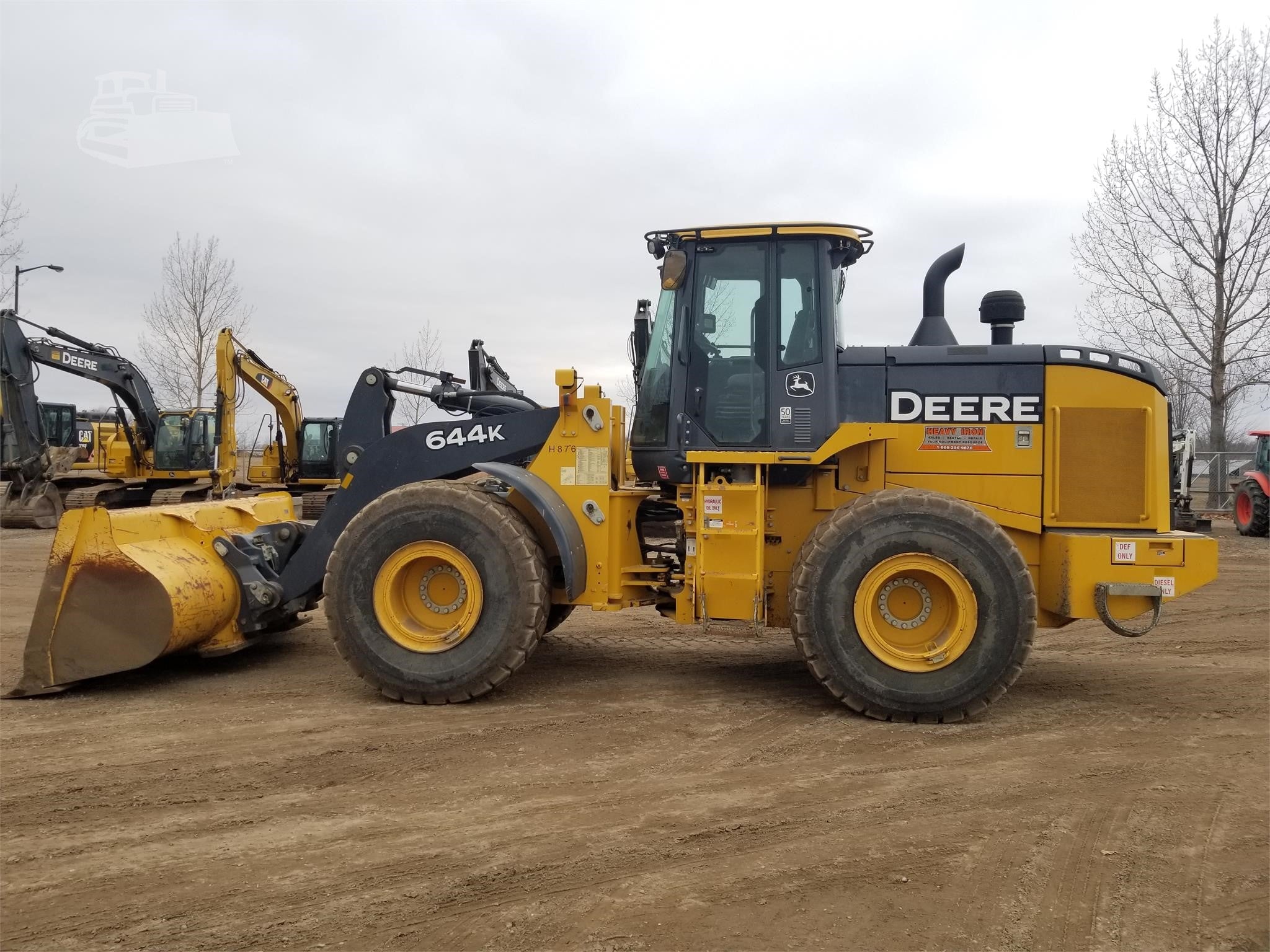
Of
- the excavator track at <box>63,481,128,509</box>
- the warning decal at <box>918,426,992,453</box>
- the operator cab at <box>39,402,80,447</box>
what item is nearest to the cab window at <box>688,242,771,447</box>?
the warning decal at <box>918,426,992,453</box>

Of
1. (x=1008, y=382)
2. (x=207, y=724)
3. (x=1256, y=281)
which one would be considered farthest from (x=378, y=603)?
(x=1256, y=281)

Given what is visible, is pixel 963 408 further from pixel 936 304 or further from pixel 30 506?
pixel 30 506

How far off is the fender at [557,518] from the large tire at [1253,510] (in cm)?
1682

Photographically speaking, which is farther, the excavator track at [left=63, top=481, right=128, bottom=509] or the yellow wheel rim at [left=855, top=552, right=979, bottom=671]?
the excavator track at [left=63, top=481, right=128, bottom=509]

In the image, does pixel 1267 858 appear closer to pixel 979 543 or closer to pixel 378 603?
pixel 979 543

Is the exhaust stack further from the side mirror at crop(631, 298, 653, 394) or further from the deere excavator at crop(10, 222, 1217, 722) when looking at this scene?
the side mirror at crop(631, 298, 653, 394)

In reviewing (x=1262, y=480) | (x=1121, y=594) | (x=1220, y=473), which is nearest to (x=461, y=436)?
(x=1121, y=594)

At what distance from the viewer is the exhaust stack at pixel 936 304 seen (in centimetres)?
616

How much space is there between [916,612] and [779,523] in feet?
3.40

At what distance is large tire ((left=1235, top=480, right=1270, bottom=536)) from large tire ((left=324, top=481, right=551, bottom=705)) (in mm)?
17095

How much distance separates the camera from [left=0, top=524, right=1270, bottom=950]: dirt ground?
3.17 m

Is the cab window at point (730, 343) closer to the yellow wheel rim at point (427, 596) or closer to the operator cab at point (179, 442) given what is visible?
the yellow wheel rim at point (427, 596)

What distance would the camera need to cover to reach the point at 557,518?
580 centimetres

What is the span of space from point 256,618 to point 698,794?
368cm
